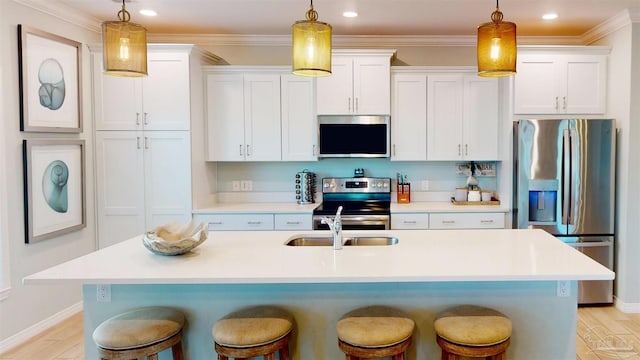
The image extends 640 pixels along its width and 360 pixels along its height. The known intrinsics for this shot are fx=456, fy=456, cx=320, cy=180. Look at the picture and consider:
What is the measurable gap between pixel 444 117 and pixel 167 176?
265 cm

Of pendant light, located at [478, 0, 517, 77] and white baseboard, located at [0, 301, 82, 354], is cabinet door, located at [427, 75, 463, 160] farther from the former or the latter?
white baseboard, located at [0, 301, 82, 354]

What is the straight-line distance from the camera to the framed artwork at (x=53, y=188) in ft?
11.1

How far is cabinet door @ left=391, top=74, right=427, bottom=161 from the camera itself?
14.4 feet

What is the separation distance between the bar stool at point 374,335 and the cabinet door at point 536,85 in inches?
111

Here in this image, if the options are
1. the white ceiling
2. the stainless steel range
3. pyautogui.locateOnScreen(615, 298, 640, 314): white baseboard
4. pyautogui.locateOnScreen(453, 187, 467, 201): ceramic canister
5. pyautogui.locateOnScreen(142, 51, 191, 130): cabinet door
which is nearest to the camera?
the white ceiling

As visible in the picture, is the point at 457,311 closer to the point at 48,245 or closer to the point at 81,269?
the point at 81,269

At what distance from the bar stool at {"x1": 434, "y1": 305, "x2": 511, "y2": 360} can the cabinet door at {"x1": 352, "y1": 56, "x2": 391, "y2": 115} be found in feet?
8.24

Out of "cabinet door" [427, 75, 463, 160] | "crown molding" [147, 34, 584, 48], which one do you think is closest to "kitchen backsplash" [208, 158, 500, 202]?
"cabinet door" [427, 75, 463, 160]

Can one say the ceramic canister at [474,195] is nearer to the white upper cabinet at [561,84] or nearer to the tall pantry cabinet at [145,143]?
the white upper cabinet at [561,84]

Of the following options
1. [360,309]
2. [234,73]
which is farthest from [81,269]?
[234,73]

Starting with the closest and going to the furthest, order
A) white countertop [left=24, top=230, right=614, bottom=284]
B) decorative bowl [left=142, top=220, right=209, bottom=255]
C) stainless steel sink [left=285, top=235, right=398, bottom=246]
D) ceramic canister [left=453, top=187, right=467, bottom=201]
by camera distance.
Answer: white countertop [left=24, top=230, right=614, bottom=284], decorative bowl [left=142, top=220, right=209, bottom=255], stainless steel sink [left=285, top=235, right=398, bottom=246], ceramic canister [left=453, top=187, right=467, bottom=201]

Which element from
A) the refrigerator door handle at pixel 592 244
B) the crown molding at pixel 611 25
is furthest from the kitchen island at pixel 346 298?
the crown molding at pixel 611 25

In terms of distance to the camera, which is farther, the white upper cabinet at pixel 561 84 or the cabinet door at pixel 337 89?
the cabinet door at pixel 337 89

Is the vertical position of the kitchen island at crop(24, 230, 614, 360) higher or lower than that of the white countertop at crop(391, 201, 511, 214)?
lower
